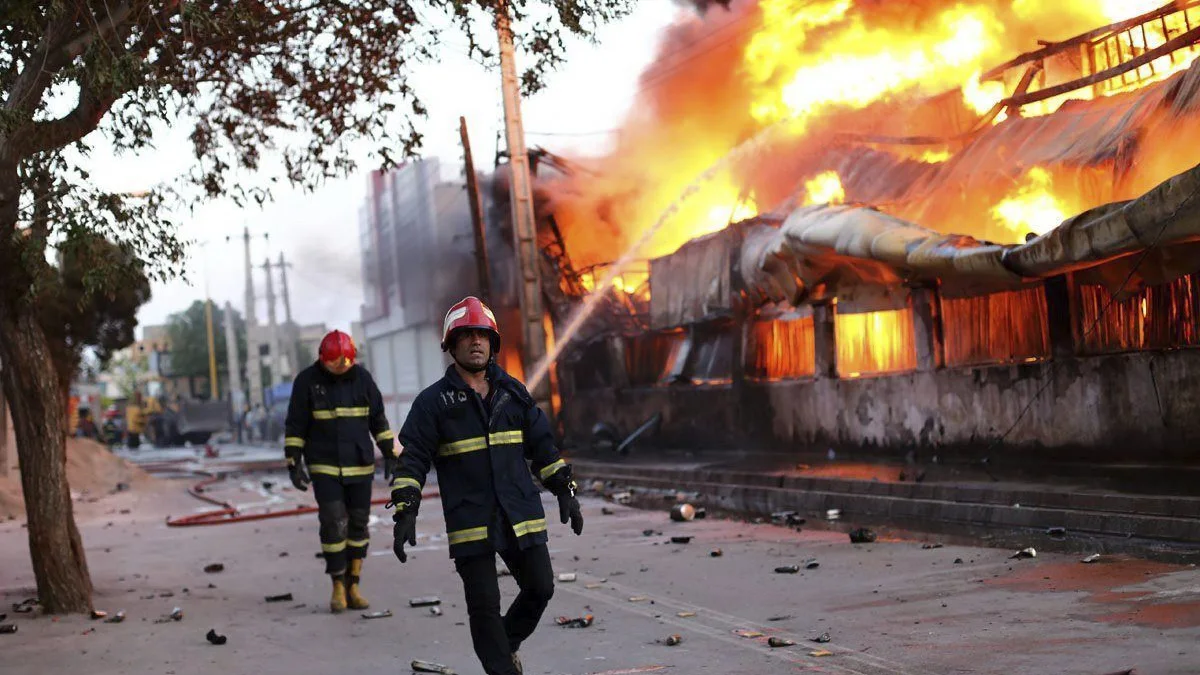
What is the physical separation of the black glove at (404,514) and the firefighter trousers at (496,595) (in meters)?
0.29

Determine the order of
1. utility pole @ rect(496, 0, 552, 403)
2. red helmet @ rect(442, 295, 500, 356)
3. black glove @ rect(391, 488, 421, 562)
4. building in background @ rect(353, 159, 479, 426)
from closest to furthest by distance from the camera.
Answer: black glove @ rect(391, 488, 421, 562) < red helmet @ rect(442, 295, 500, 356) < utility pole @ rect(496, 0, 552, 403) < building in background @ rect(353, 159, 479, 426)

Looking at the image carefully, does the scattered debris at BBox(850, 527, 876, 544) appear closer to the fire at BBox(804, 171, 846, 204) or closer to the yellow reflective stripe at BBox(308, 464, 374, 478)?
the yellow reflective stripe at BBox(308, 464, 374, 478)

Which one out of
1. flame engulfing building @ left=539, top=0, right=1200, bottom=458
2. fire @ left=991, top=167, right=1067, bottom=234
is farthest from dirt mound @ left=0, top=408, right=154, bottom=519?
fire @ left=991, top=167, right=1067, bottom=234

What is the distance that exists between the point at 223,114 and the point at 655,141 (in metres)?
22.0

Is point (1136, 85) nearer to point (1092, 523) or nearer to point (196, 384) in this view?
point (1092, 523)

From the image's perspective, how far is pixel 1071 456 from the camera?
53.0ft

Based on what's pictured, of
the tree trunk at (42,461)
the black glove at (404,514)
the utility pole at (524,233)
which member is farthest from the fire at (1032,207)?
the black glove at (404,514)

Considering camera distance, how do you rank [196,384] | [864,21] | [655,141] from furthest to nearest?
[196,384] < [655,141] < [864,21]

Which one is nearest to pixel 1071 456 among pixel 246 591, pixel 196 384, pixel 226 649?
pixel 246 591

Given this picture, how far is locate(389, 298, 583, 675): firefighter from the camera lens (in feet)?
19.6

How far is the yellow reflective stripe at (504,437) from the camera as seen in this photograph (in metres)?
6.07

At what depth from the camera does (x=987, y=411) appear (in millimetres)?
17922

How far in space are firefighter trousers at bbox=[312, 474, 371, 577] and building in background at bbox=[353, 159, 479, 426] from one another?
88.9 feet

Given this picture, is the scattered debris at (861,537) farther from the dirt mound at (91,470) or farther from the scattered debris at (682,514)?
the dirt mound at (91,470)
